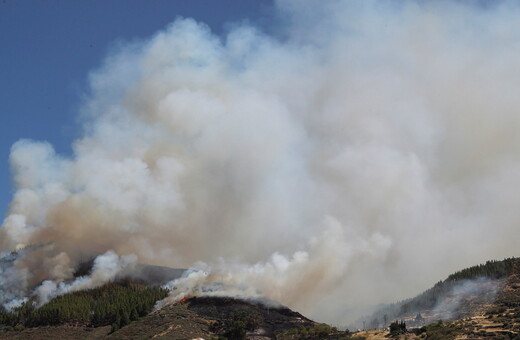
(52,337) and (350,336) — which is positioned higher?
(52,337)

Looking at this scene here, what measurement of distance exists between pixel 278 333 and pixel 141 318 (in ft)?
163

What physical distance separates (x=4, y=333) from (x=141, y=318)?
48.1 metres

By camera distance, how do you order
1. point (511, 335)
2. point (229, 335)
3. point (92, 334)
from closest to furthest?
point (511, 335) → point (229, 335) → point (92, 334)

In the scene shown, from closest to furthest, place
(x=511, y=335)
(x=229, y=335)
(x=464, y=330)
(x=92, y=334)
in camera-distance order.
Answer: (x=511, y=335)
(x=464, y=330)
(x=229, y=335)
(x=92, y=334)

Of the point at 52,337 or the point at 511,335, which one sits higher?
the point at 52,337

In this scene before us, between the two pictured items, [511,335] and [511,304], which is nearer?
[511,335]

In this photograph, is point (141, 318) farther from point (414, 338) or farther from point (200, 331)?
point (414, 338)

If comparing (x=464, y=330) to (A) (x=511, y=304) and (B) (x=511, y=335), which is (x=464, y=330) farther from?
(A) (x=511, y=304)

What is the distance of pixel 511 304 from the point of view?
18312 centimetres

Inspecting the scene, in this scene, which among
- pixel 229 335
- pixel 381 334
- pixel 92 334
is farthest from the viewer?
pixel 92 334

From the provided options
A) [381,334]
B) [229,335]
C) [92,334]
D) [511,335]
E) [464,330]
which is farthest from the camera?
[92,334]

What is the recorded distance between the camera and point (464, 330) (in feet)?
472

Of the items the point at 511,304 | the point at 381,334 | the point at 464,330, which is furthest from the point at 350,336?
the point at 511,304

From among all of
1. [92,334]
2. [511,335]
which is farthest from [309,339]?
[92,334]
